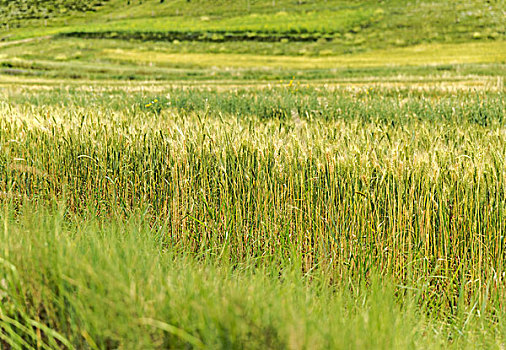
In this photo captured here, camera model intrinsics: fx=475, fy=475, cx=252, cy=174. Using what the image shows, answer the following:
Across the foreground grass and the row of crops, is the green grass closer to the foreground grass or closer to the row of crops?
the foreground grass

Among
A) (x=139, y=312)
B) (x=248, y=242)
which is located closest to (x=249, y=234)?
(x=248, y=242)

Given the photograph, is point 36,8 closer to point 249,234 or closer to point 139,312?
point 249,234

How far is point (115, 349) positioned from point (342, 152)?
2.30 m

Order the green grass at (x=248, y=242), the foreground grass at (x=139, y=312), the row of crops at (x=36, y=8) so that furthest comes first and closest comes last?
the row of crops at (x=36, y=8), the green grass at (x=248, y=242), the foreground grass at (x=139, y=312)

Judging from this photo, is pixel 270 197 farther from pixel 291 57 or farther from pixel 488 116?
pixel 291 57

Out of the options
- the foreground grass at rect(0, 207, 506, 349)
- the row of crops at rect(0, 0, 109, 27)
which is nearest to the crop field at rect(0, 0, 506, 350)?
the foreground grass at rect(0, 207, 506, 349)

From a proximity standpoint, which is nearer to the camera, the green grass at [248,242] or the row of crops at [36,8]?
the green grass at [248,242]

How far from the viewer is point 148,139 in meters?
4.06

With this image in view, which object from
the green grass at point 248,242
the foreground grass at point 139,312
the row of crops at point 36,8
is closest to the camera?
the foreground grass at point 139,312

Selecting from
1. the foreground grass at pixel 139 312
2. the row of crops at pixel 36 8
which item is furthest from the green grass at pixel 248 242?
the row of crops at pixel 36 8

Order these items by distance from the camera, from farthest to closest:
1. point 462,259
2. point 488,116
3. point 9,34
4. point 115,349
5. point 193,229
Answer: point 9,34 → point 488,116 → point 193,229 → point 462,259 → point 115,349

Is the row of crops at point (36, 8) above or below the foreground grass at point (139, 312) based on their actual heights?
above

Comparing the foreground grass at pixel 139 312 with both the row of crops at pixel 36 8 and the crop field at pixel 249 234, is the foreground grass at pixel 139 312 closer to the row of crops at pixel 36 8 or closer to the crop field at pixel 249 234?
the crop field at pixel 249 234

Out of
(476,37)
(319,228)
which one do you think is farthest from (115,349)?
(476,37)
